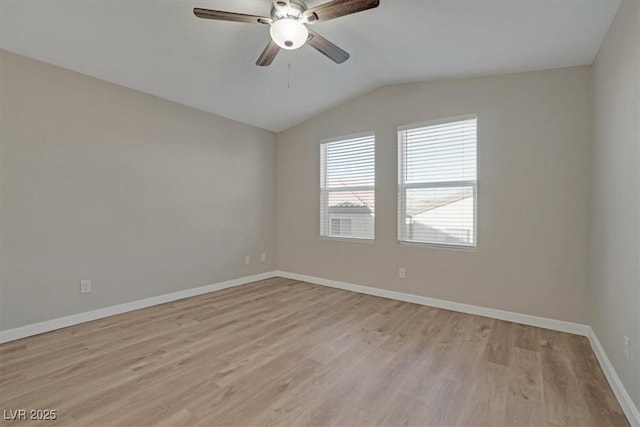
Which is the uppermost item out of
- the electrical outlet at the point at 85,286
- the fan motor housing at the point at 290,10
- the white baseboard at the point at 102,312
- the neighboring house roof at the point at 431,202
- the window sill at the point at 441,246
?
the fan motor housing at the point at 290,10

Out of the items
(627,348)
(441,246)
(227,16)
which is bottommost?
(627,348)

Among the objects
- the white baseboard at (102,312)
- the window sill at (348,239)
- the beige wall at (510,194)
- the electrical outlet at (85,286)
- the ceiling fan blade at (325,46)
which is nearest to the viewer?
the ceiling fan blade at (325,46)

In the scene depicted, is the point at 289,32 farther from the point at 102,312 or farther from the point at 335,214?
the point at 102,312

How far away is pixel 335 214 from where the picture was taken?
4551 millimetres

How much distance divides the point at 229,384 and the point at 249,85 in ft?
10.2

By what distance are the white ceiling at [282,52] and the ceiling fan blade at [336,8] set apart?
54 cm

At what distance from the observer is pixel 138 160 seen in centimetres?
341

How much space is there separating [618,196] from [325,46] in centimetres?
231

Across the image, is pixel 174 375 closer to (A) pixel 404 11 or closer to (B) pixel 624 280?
(B) pixel 624 280

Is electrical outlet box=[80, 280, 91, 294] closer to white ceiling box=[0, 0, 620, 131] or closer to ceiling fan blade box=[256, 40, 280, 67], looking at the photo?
white ceiling box=[0, 0, 620, 131]

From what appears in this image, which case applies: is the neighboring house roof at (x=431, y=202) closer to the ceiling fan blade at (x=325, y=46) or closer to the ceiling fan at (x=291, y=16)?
the ceiling fan blade at (x=325, y=46)

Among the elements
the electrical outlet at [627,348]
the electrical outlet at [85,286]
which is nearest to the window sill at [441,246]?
the electrical outlet at [627,348]

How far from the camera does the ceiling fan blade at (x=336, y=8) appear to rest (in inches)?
72.2

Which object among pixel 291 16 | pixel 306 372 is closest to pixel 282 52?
pixel 291 16
